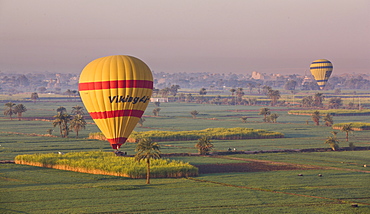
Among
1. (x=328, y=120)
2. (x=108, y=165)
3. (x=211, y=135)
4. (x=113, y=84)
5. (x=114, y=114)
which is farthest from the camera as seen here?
(x=328, y=120)

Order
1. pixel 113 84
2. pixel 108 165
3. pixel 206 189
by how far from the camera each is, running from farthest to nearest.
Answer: pixel 108 165
pixel 113 84
pixel 206 189

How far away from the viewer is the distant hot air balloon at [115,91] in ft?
262

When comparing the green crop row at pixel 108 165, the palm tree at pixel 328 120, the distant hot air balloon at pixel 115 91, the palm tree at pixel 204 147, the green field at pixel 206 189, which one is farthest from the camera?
the palm tree at pixel 328 120

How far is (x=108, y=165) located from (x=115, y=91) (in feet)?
49.2

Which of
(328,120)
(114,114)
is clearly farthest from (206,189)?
(328,120)

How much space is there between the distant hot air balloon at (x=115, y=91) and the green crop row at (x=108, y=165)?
23.3 feet

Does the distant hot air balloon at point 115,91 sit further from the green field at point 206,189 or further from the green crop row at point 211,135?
the green crop row at point 211,135

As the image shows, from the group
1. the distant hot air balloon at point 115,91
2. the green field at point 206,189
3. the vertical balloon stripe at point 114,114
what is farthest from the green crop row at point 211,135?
the distant hot air balloon at point 115,91

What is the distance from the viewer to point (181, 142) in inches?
5192

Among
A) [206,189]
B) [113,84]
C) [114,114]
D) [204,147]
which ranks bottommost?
[206,189]

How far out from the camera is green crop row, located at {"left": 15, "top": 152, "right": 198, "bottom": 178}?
282 feet

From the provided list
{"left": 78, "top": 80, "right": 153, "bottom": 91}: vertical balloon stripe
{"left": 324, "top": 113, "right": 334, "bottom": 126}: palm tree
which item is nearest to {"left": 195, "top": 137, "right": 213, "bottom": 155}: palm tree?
{"left": 78, "top": 80, "right": 153, "bottom": 91}: vertical balloon stripe

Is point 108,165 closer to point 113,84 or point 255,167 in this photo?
point 113,84

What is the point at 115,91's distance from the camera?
3140 inches
